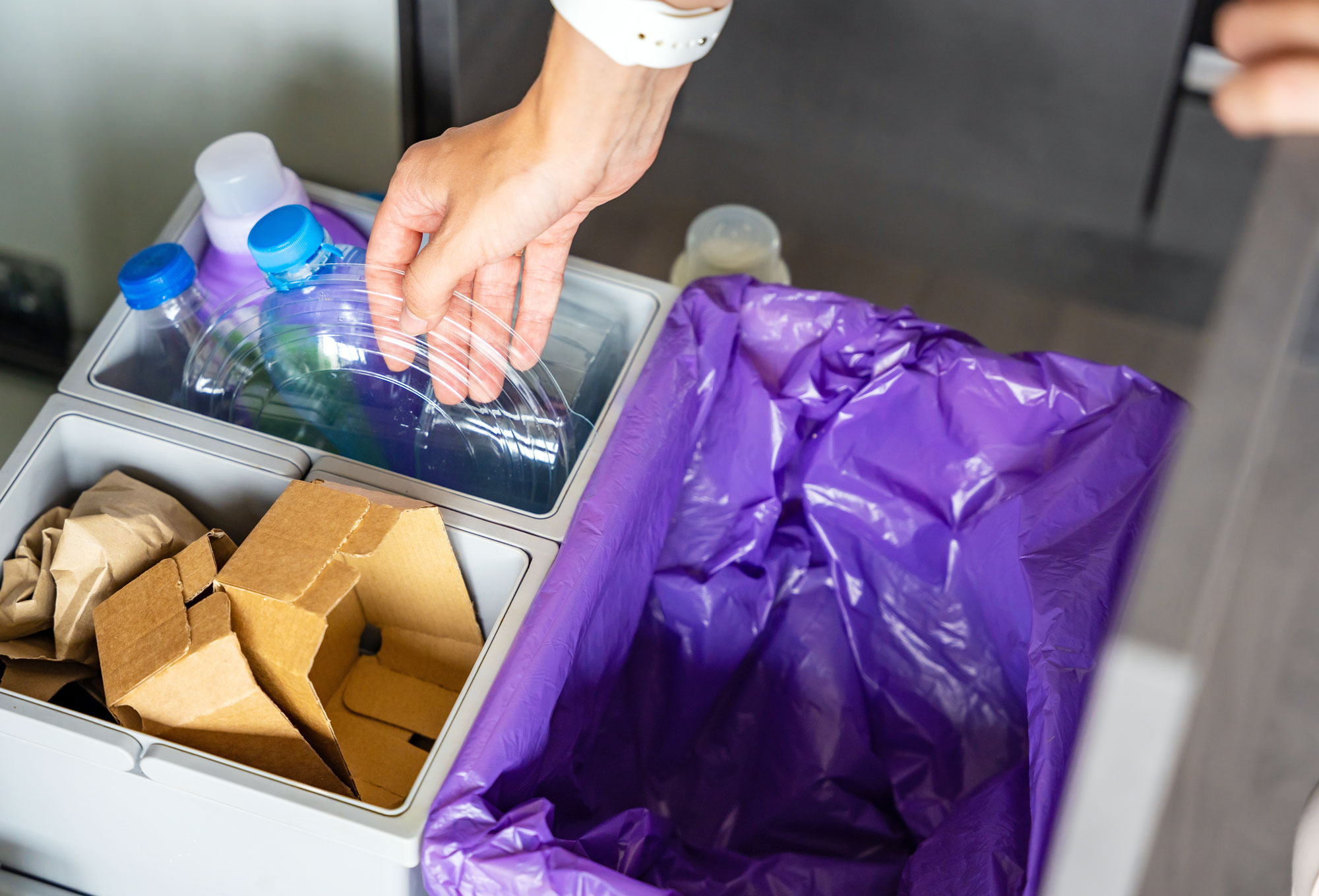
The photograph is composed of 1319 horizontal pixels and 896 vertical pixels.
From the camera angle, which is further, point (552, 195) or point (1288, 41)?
point (552, 195)

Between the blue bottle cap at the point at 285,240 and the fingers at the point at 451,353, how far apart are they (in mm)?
107

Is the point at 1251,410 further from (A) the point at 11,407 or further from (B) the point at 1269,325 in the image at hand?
(A) the point at 11,407

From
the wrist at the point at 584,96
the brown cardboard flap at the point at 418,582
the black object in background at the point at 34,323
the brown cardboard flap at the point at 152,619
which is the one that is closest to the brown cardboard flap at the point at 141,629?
the brown cardboard flap at the point at 152,619

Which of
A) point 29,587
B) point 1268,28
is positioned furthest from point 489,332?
point 1268,28

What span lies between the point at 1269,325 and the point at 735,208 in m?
0.92

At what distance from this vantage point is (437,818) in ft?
2.31

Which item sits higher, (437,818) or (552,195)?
(552,195)

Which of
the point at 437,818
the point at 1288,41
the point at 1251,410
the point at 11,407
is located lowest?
the point at 11,407

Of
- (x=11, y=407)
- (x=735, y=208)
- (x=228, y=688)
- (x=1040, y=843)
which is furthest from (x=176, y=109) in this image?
(x=1040, y=843)

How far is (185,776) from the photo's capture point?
73 centimetres

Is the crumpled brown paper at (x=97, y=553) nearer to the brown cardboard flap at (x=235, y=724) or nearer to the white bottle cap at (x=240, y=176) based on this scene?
the brown cardboard flap at (x=235, y=724)

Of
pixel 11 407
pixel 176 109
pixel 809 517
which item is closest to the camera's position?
pixel 809 517

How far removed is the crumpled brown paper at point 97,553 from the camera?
2.65 feet

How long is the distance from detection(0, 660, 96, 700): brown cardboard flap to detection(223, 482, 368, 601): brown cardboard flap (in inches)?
6.1
